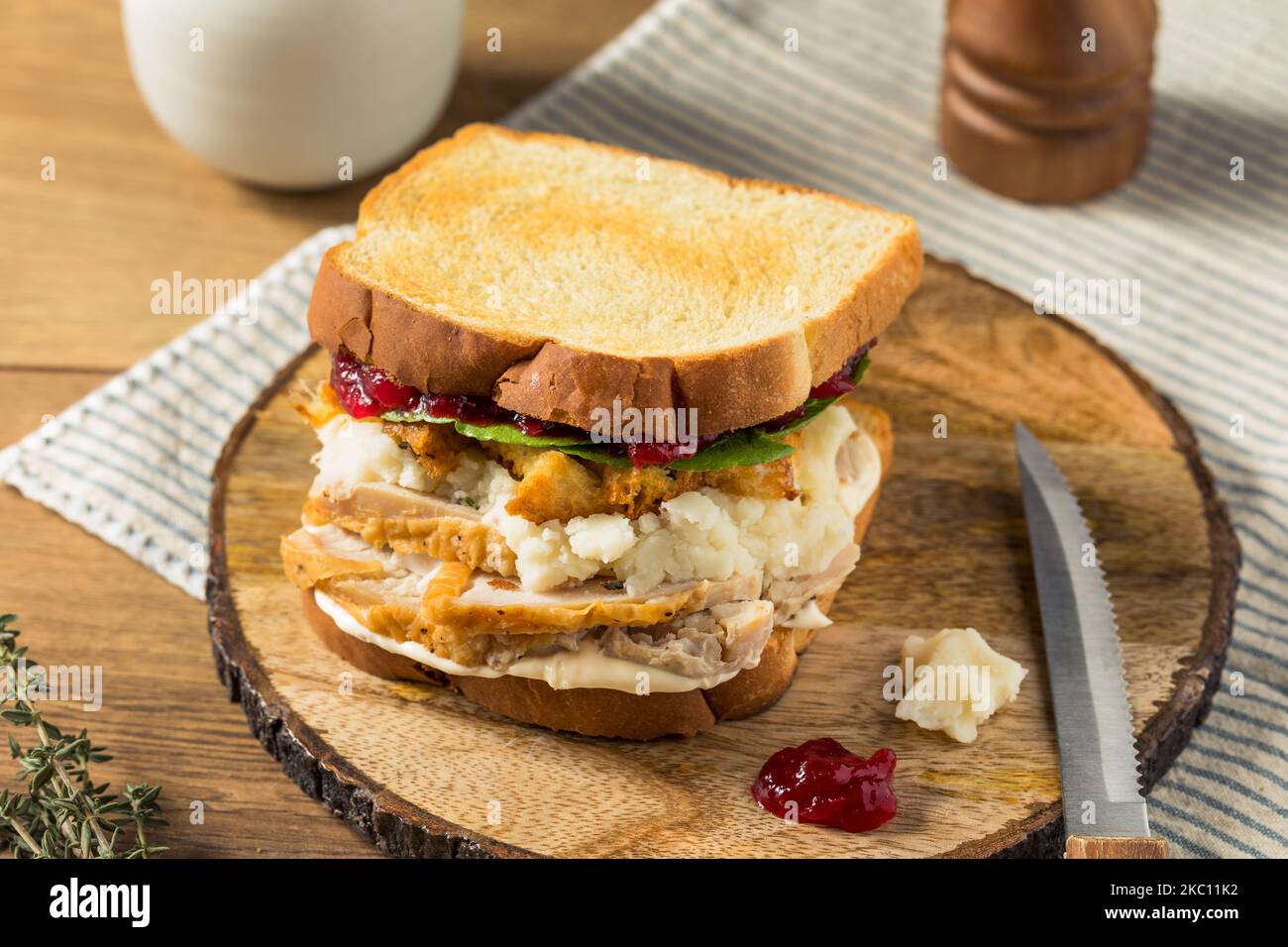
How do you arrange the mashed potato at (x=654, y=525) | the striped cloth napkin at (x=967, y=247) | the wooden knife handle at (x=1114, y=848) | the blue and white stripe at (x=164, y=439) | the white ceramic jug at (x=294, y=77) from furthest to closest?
the white ceramic jug at (x=294, y=77), the blue and white stripe at (x=164, y=439), the striped cloth napkin at (x=967, y=247), the mashed potato at (x=654, y=525), the wooden knife handle at (x=1114, y=848)

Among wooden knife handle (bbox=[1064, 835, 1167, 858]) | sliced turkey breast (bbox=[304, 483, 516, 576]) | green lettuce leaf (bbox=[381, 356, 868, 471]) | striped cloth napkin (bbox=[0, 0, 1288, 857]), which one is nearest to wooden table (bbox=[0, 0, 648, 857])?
striped cloth napkin (bbox=[0, 0, 1288, 857])

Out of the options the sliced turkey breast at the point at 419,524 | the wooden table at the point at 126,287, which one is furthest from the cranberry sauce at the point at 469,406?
the wooden table at the point at 126,287

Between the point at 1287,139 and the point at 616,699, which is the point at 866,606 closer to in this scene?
the point at 616,699

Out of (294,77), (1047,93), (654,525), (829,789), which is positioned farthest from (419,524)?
(1047,93)

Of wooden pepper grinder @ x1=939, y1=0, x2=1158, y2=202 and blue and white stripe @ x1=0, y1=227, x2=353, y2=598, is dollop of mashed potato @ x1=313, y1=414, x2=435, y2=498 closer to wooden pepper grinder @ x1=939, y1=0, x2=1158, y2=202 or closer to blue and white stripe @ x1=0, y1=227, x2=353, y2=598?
blue and white stripe @ x1=0, y1=227, x2=353, y2=598

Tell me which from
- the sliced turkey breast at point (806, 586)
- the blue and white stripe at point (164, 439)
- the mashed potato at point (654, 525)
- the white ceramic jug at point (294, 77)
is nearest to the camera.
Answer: the mashed potato at point (654, 525)

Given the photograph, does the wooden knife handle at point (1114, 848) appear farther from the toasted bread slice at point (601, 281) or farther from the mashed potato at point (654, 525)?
the toasted bread slice at point (601, 281)
